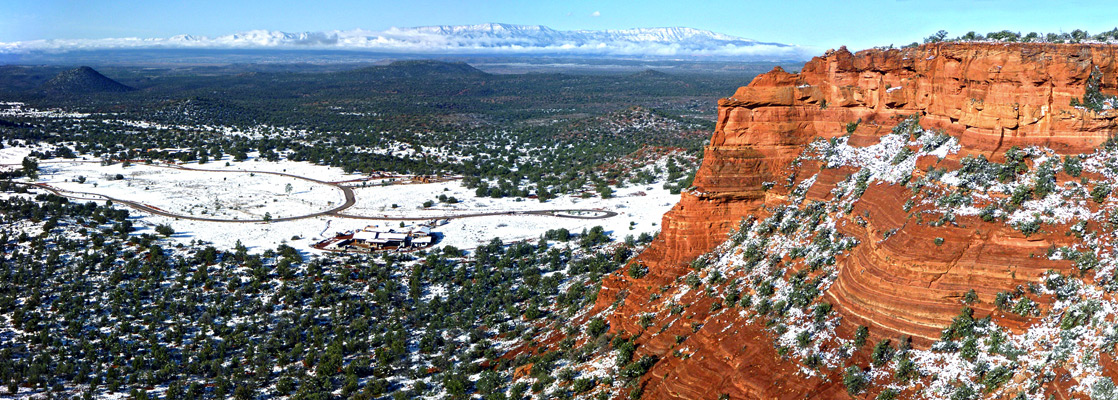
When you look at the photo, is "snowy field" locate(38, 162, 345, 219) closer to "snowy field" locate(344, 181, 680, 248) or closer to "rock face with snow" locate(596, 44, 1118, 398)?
"snowy field" locate(344, 181, 680, 248)

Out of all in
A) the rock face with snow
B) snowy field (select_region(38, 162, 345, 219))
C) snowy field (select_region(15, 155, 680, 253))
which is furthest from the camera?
snowy field (select_region(38, 162, 345, 219))

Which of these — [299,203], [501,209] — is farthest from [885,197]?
[299,203]

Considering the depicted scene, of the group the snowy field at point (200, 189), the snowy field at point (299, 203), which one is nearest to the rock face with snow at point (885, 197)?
the snowy field at point (299, 203)

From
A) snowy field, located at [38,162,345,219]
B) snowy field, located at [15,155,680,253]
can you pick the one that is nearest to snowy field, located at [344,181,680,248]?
snowy field, located at [15,155,680,253]

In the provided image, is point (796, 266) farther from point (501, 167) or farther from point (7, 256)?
point (501, 167)

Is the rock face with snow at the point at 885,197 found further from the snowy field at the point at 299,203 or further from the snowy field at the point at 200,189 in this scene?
the snowy field at the point at 200,189

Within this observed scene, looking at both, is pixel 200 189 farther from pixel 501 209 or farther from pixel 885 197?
pixel 885 197
